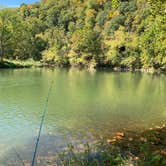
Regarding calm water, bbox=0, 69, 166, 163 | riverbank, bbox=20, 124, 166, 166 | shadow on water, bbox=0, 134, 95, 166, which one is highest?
riverbank, bbox=20, 124, 166, 166

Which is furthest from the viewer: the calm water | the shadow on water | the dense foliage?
the dense foliage

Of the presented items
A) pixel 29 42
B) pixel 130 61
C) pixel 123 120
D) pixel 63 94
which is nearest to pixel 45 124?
pixel 123 120

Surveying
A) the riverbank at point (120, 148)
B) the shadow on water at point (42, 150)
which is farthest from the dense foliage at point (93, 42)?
the shadow on water at point (42, 150)

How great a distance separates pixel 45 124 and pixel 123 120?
3.74m

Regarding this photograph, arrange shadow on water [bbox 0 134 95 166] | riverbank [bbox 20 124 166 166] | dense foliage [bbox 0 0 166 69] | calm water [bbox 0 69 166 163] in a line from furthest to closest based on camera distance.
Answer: dense foliage [bbox 0 0 166 69] < calm water [bbox 0 69 166 163] < shadow on water [bbox 0 134 95 166] < riverbank [bbox 20 124 166 166]

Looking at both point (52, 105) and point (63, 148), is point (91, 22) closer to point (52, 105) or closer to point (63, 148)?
point (52, 105)

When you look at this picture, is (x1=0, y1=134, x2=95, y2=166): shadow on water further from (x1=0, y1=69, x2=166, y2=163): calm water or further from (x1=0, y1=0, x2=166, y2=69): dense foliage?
(x1=0, y1=0, x2=166, y2=69): dense foliage

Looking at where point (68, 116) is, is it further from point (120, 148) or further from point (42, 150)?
point (120, 148)

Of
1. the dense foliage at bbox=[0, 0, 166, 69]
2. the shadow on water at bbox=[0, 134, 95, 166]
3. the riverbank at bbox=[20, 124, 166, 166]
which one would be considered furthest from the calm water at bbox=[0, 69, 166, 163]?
the dense foliage at bbox=[0, 0, 166, 69]

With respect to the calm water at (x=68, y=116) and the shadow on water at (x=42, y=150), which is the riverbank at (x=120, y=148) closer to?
the shadow on water at (x=42, y=150)

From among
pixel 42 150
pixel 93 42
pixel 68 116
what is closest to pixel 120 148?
pixel 42 150

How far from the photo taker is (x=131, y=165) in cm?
621

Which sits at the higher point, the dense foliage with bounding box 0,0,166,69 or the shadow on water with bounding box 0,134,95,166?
the dense foliage with bounding box 0,0,166,69

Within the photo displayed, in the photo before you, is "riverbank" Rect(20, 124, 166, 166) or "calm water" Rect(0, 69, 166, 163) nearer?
"riverbank" Rect(20, 124, 166, 166)
